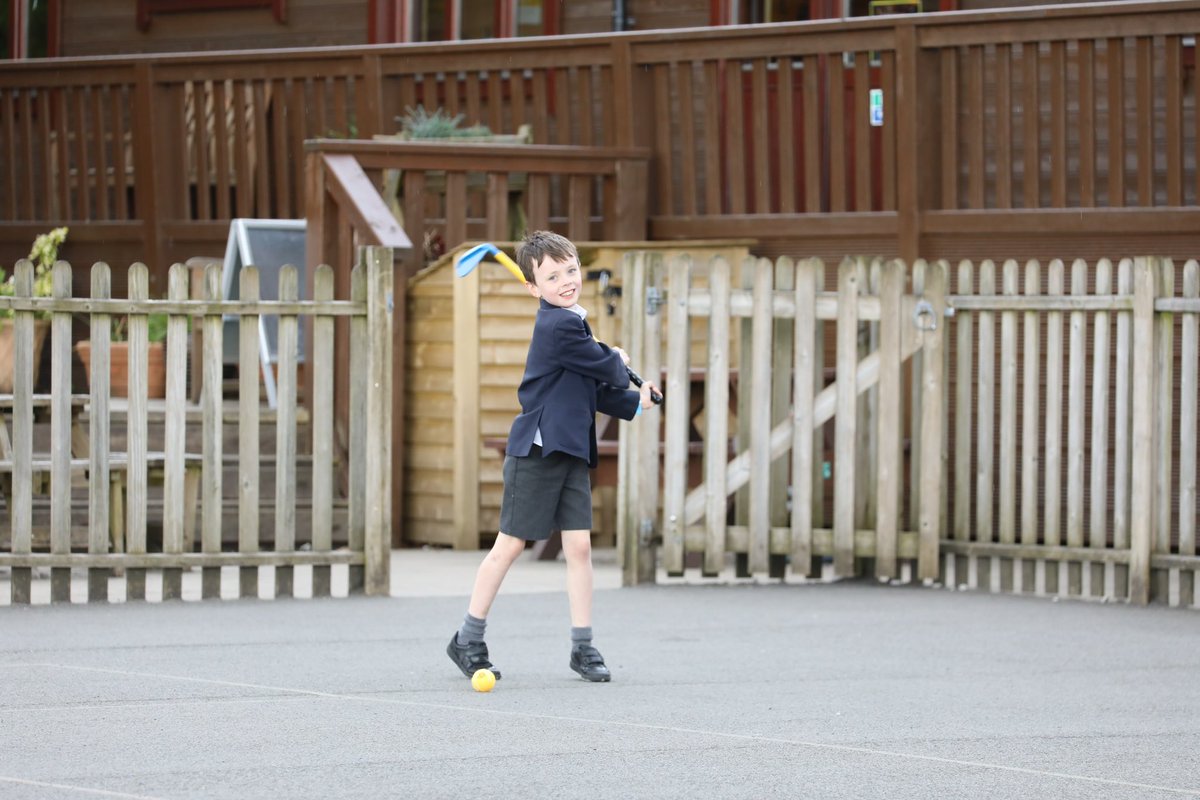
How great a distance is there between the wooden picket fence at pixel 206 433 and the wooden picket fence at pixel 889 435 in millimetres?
1284

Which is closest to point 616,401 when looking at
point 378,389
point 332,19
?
point 378,389

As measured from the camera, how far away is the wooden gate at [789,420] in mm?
8484

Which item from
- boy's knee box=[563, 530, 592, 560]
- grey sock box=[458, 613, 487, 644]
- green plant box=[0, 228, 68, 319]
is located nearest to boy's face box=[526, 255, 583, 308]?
boy's knee box=[563, 530, 592, 560]

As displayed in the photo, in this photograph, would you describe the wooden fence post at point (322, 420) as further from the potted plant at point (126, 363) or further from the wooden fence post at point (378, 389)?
the potted plant at point (126, 363)

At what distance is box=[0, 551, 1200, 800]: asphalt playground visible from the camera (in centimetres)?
453

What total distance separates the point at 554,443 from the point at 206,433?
2.41 meters

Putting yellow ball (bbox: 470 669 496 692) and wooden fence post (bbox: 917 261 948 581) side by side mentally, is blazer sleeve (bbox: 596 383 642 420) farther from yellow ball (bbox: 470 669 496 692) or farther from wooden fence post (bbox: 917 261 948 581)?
wooden fence post (bbox: 917 261 948 581)

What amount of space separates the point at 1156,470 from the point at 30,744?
534cm

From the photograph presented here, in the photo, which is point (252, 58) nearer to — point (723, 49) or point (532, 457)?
point (723, 49)

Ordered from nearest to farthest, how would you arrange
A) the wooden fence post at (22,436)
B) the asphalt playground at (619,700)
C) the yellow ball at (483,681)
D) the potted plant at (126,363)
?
the asphalt playground at (619,700) → the yellow ball at (483,681) → the wooden fence post at (22,436) → the potted plant at (126,363)

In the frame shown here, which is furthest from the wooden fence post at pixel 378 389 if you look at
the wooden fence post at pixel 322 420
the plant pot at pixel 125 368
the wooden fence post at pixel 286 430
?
the plant pot at pixel 125 368

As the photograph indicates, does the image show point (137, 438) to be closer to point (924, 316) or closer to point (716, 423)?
point (716, 423)

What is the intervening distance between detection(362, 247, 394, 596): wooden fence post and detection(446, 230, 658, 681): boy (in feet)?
6.45

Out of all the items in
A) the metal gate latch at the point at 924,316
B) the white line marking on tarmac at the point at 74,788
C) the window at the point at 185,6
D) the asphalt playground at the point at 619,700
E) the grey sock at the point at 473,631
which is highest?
the window at the point at 185,6
